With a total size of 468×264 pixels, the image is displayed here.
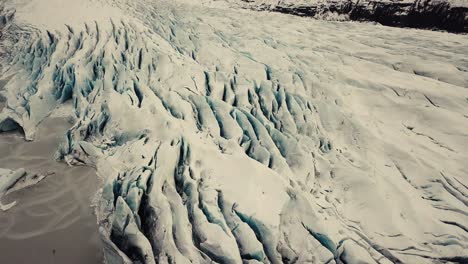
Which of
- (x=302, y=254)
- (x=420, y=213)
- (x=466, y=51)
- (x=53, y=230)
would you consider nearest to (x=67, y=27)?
(x=53, y=230)

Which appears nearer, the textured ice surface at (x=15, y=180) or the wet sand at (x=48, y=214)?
the wet sand at (x=48, y=214)

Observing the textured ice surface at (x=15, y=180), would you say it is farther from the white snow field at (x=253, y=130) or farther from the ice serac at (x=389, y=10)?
the ice serac at (x=389, y=10)

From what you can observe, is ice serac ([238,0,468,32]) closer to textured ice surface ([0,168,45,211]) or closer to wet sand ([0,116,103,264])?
wet sand ([0,116,103,264])

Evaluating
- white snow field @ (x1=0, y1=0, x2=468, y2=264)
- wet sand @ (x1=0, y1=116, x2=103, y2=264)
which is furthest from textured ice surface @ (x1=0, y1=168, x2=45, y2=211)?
white snow field @ (x1=0, y1=0, x2=468, y2=264)

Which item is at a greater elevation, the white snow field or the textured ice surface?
the white snow field

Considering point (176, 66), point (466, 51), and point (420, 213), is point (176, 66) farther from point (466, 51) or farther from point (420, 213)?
point (466, 51)

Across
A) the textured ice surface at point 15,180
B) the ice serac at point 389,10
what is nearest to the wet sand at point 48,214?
the textured ice surface at point 15,180

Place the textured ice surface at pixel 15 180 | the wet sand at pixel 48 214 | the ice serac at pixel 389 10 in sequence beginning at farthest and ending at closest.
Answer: the ice serac at pixel 389 10
the textured ice surface at pixel 15 180
the wet sand at pixel 48 214
